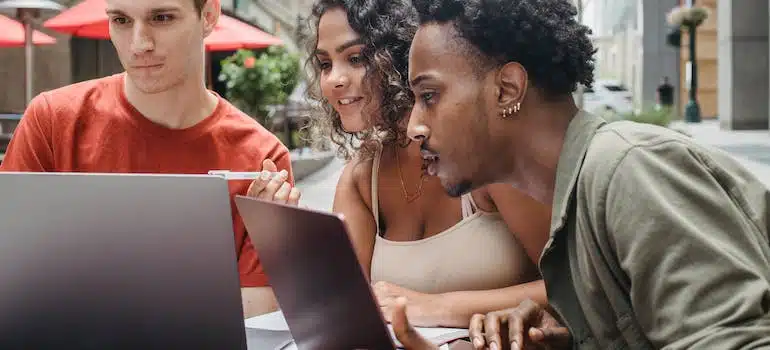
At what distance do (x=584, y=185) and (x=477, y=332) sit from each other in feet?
1.20

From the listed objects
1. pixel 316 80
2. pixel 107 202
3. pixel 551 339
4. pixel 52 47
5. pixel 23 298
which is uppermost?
pixel 52 47

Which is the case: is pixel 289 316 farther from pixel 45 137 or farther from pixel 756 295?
pixel 45 137

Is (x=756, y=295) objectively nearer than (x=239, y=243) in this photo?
Yes

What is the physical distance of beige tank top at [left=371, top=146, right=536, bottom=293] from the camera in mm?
1934

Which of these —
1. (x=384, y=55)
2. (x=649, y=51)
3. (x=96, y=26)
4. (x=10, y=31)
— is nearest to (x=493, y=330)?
(x=384, y=55)

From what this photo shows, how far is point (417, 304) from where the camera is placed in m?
1.76

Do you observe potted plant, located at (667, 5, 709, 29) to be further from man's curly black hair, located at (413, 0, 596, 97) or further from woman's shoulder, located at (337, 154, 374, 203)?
man's curly black hair, located at (413, 0, 596, 97)

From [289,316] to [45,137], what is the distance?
0.90 m

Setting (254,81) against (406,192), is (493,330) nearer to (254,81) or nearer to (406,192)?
(406,192)

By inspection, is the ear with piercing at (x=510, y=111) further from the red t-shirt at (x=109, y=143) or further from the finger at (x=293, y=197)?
the red t-shirt at (x=109, y=143)

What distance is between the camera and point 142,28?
1.79m

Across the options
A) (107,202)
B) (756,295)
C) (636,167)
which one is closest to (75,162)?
(107,202)

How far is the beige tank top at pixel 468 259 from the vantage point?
193 cm

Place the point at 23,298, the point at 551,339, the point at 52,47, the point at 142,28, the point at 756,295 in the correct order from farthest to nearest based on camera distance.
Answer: the point at 52,47, the point at 142,28, the point at 551,339, the point at 23,298, the point at 756,295
